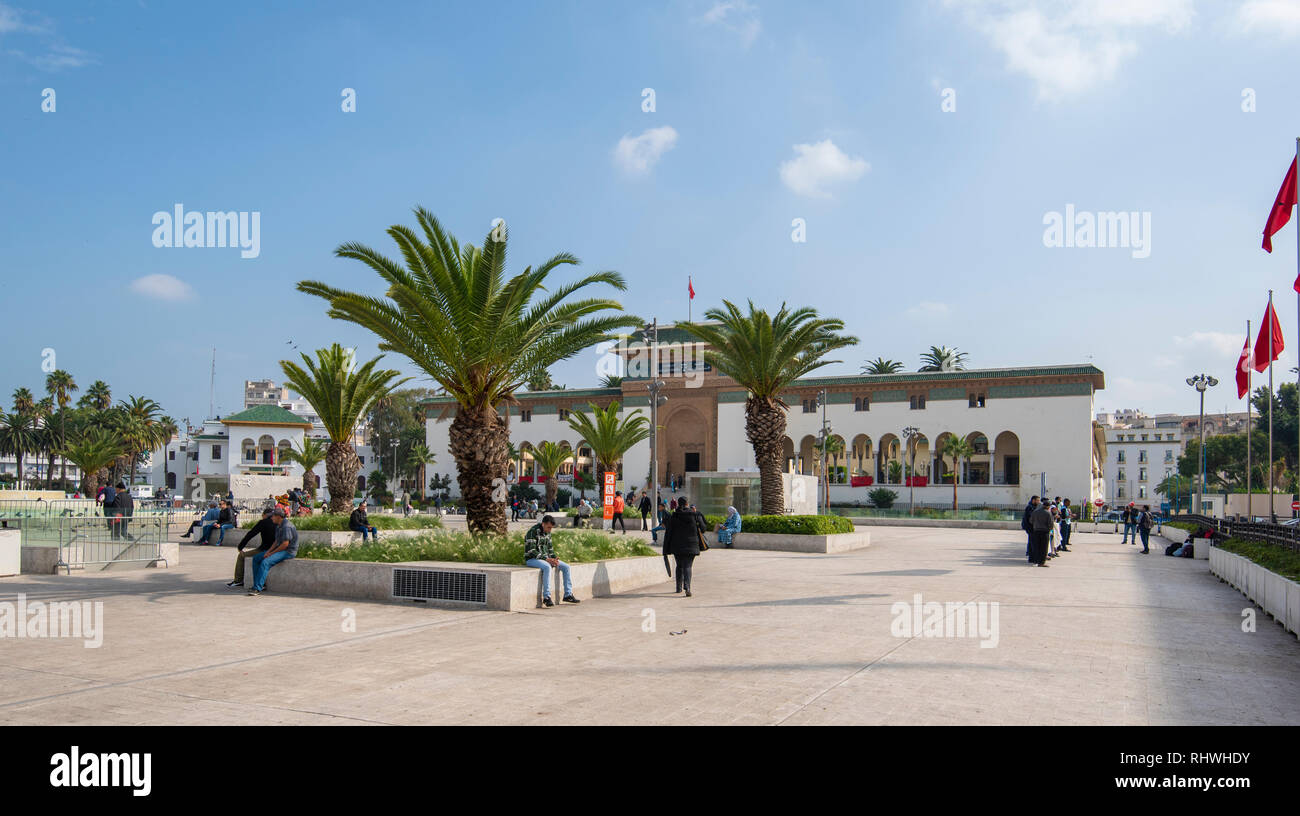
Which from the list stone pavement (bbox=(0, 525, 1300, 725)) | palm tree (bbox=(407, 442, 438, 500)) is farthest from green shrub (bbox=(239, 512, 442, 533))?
palm tree (bbox=(407, 442, 438, 500))

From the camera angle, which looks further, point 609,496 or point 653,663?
point 609,496

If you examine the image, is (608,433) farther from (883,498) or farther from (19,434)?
(19,434)

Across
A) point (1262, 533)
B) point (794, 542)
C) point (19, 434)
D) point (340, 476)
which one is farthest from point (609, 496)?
point (19, 434)

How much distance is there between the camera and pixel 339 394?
25.8 m

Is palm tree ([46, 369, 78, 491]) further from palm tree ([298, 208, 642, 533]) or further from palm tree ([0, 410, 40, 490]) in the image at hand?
palm tree ([298, 208, 642, 533])

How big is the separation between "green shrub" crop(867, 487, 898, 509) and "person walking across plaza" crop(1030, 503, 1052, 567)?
1659 inches

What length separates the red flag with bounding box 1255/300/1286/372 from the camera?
72.6ft

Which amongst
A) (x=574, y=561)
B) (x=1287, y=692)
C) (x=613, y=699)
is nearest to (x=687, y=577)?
(x=574, y=561)

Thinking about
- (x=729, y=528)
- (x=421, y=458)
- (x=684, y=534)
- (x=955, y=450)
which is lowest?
(x=729, y=528)

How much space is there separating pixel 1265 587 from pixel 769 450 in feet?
51.8

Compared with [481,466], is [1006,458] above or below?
below

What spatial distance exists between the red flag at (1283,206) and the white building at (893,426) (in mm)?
34587
